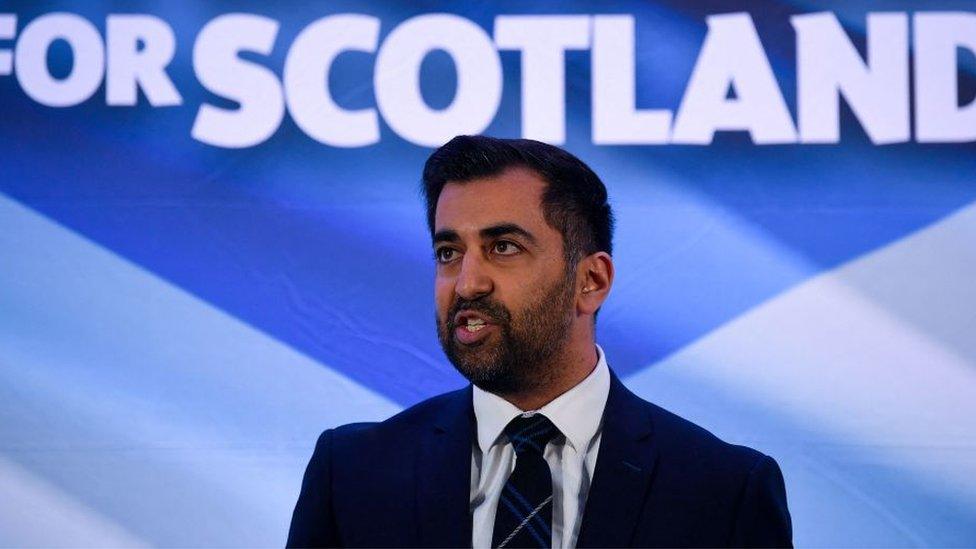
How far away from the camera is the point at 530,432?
1.78 meters

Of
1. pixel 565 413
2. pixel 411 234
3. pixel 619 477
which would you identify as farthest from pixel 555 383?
pixel 411 234

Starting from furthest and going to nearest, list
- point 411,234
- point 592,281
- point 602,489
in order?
point 411,234 → point 592,281 → point 602,489

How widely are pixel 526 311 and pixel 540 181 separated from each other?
226mm

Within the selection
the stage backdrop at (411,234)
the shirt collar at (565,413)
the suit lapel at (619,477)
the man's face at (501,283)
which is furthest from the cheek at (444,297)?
the stage backdrop at (411,234)

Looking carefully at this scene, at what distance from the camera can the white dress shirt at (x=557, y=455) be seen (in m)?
1.72

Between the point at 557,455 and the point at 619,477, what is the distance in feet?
0.34

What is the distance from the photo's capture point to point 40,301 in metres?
2.72

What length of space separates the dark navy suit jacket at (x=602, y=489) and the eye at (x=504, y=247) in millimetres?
251

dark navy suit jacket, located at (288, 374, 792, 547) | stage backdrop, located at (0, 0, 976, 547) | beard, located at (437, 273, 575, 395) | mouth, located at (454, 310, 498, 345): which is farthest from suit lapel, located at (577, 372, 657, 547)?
stage backdrop, located at (0, 0, 976, 547)

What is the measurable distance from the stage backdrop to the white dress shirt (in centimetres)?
85

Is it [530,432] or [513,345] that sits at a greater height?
[513,345]

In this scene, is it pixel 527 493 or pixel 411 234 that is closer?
pixel 527 493

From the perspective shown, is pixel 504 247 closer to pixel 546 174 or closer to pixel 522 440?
pixel 546 174

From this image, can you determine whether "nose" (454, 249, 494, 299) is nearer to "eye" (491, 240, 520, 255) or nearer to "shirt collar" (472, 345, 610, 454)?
"eye" (491, 240, 520, 255)
